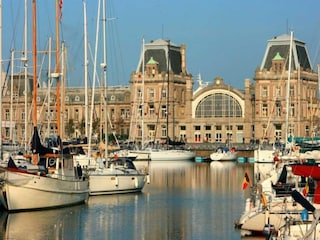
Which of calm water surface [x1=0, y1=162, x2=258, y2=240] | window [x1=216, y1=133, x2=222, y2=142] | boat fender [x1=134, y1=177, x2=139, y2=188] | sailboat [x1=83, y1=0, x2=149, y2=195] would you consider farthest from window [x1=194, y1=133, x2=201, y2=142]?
boat fender [x1=134, y1=177, x2=139, y2=188]

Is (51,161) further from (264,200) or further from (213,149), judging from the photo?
(213,149)

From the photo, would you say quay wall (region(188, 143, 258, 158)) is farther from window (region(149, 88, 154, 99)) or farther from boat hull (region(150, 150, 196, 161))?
window (region(149, 88, 154, 99))

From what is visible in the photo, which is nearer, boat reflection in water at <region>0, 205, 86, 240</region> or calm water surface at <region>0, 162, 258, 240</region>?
boat reflection in water at <region>0, 205, 86, 240</region>

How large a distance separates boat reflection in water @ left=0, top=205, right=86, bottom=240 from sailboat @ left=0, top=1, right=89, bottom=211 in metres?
0.50

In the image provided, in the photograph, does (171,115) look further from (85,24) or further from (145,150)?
(85,24)

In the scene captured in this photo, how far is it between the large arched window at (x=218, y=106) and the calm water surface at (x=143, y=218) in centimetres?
8441

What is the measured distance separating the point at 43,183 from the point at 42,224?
3731 mm

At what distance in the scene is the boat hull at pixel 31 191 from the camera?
4434 centimetres

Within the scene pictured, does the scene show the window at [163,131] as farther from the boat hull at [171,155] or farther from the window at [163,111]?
the boat hull at [171,155]

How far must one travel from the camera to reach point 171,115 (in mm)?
152375

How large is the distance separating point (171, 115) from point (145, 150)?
3543cm

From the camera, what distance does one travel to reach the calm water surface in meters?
39.9

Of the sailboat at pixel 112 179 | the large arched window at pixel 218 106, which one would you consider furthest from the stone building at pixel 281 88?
the sailboat at pixel 112 179

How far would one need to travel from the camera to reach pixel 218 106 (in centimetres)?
14788
